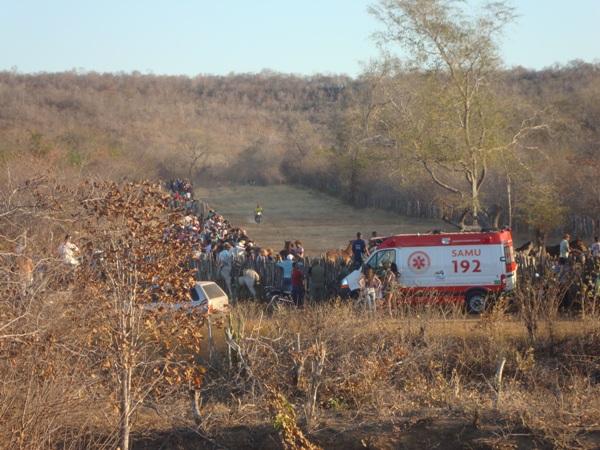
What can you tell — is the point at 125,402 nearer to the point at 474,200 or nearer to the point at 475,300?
the point at 475,300

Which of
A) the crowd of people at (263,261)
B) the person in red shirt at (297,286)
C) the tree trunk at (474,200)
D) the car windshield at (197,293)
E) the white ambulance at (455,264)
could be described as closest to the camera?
the car windshield at (197,293)

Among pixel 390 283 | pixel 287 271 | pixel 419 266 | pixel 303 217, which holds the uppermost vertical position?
pixel 419 266

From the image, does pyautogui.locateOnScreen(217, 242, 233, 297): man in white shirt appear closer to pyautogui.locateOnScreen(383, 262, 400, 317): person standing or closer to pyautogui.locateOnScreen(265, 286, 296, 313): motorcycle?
pyautogui.locateOnScreen(265, 286, 296, 313): motorcycle

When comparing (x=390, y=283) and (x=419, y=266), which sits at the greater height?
(x=419, y=266)

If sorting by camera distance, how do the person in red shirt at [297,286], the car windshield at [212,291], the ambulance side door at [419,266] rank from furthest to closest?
the person in red shirt at [297,286] < the ambulance side door at [419,266] < the car windshield at [212,291]

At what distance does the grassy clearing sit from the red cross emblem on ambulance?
1827 cm

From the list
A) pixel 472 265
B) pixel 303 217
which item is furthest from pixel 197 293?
pixel 303 217

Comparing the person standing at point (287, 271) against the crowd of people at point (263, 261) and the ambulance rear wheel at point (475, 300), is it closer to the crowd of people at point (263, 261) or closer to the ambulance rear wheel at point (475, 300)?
the crowd of people at point (263, 261)

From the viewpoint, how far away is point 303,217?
5912 centimetres

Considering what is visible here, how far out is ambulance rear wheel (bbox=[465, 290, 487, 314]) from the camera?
2161cm

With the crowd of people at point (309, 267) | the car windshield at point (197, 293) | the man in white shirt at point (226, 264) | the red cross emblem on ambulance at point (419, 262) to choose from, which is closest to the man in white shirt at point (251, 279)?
the crowd of people at point (309, 267)

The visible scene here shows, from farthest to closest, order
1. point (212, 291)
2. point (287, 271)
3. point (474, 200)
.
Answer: point (474, 200) < point (287, 271) < point (212, 291)

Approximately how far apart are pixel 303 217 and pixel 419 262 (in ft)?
123

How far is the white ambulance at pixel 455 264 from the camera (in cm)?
2153
